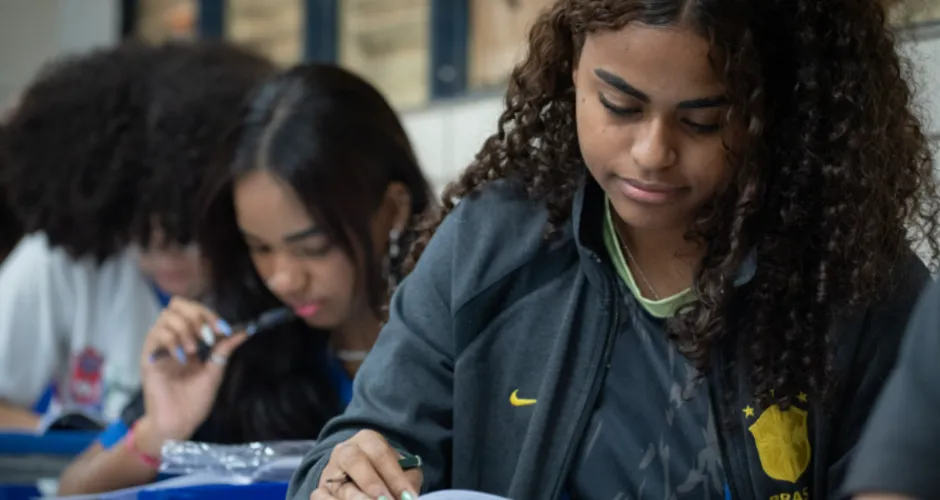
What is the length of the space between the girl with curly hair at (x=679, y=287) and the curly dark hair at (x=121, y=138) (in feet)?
3.35

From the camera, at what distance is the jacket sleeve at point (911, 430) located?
628mm

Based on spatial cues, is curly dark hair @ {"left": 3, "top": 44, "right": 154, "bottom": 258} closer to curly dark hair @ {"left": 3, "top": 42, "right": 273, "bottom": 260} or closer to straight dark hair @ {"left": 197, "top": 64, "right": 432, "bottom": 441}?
curly dark hair @ {"left": 3, "top": 42, "right": 273, "bottom": 260}

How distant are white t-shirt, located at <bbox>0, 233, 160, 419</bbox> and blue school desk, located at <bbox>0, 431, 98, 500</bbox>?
1.40 feet

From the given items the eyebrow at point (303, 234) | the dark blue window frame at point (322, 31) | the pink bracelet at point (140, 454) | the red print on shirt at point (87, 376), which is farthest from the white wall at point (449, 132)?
the pink bracelet at point (140, 454)

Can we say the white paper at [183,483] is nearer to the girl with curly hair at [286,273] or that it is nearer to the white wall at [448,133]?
the girl with curly hair at [286,273]

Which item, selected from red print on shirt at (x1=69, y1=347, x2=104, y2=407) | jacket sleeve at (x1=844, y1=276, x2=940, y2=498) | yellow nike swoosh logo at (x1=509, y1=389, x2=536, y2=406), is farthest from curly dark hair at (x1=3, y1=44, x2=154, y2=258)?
jacket sleeve at (x1=844, y1=276, x2=940, y2=498)

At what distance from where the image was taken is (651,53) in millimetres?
1123

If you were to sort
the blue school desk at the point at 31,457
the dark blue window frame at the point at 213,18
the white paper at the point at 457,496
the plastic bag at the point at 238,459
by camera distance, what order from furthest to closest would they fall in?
the dark blue window frame at the point at 213,18 → the blue school desk at the point at 31,457 → the plastic bag at the point at 238,459 → the white paper at the point at 457,496

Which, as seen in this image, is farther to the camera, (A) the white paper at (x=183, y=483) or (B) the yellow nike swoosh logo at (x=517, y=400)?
(A) the white paper at (x=183, y=483)

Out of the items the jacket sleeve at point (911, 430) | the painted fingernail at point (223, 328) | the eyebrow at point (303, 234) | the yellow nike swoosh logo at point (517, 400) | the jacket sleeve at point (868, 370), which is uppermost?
the jacket sleeve at point (911, 430)

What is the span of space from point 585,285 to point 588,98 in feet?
0.66

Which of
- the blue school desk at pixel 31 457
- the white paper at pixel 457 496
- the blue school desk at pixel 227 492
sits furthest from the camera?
the blue school desk at pixel 31 457

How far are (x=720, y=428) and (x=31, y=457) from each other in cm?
108

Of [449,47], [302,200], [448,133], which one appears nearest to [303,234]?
[302,200]
